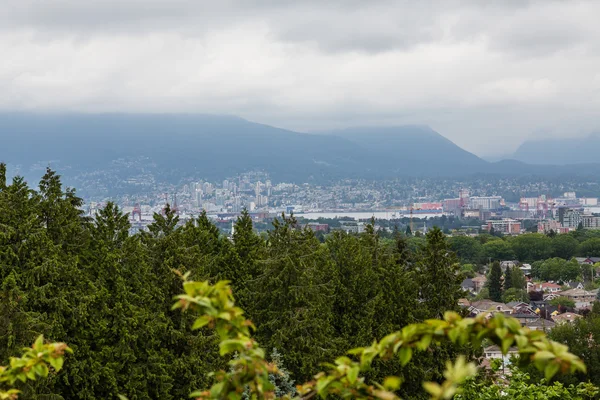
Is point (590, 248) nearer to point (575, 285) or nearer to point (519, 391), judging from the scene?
point (575, 285)

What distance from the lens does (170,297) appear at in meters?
13.2

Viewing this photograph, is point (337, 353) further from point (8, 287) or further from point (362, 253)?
point (8, 287)

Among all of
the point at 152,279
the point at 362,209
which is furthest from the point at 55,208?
the point at 362,209

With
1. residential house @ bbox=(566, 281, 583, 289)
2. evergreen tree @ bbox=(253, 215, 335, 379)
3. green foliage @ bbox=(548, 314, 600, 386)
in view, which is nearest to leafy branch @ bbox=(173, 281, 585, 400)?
evergreen tree @ bbox=(253, 215, 335, 379)

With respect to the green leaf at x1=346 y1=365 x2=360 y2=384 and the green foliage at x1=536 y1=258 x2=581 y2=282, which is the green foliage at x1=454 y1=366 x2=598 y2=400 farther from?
the green foliage at x1=536 y1=258 x2=581 y2=282

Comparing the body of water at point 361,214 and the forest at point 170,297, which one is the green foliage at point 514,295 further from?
the body of water at point 361,214

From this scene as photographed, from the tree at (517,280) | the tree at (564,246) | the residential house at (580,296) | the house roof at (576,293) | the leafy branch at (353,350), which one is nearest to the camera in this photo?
the leafy branch at (353,350)

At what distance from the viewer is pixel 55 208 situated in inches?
508

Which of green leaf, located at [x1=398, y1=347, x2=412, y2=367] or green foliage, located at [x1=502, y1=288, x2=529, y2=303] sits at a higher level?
green leaf, located at [x1=398, y1=347, x2=412, y2=367]

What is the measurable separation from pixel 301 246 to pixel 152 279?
11.6 ft

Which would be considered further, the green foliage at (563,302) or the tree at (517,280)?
the tree at (517,280)

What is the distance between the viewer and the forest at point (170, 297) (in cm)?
1138

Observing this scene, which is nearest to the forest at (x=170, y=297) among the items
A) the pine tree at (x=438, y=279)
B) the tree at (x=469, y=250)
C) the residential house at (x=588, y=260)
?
the pine tree at (x=438, y=279)

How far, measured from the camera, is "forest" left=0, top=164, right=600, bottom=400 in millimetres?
11383
